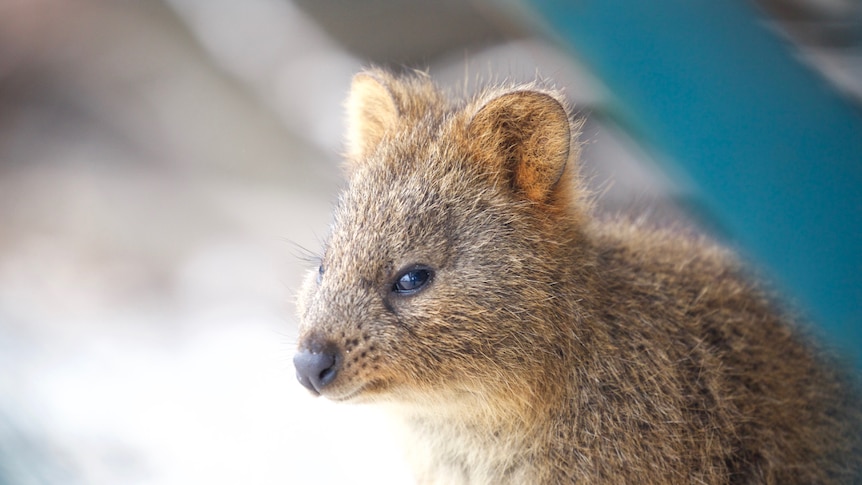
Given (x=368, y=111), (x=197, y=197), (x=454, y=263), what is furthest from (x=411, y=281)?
(x=197, y=197)

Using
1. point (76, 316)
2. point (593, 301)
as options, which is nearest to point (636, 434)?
point (593, 301)

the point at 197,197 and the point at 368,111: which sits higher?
the point at 368,111

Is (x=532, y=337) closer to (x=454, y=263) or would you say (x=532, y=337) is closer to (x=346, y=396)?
(x=454, y=263)

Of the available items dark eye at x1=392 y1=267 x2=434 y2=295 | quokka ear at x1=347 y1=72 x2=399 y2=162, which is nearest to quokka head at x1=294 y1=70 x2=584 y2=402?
dark eye at x1=392 y1=267 x2=434 y2=295

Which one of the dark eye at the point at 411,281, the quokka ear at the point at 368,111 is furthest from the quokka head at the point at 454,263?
the quokka ear at the point at 368,111

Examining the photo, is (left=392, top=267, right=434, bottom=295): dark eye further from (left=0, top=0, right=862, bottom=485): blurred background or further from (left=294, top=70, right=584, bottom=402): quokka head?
(left=0, top=0, right=862, bottom=485): blurred background
